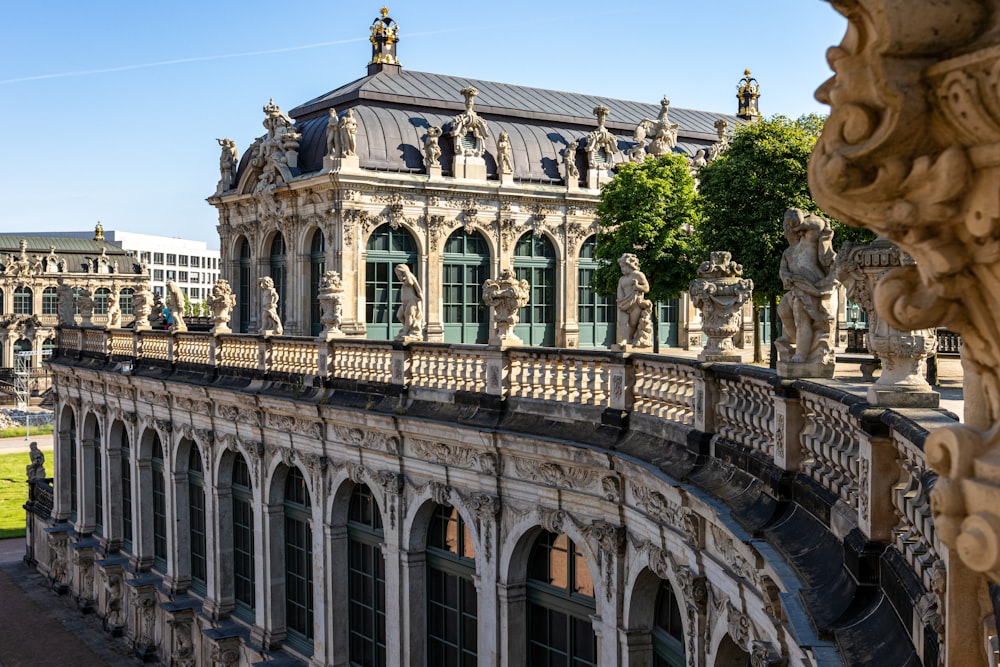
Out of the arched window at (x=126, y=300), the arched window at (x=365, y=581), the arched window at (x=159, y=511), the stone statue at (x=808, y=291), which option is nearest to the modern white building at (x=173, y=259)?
the arched window at (x=126, y=300)

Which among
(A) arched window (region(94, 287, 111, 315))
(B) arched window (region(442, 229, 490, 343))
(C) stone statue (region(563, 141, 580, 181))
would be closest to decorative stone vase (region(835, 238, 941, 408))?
(B) arched window (region(442, 229, 490, 343))

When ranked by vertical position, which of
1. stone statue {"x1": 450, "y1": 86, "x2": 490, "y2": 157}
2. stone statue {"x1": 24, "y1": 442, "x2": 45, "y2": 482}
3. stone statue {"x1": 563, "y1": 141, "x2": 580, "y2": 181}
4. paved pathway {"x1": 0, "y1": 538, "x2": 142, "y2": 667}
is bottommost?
paved pathway {"x1": 0, "y1": 538, "x2": 142, "y2": 667}

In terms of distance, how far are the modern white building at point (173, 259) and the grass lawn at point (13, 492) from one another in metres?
88.5

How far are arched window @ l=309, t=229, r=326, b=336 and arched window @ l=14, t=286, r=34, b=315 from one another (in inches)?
2983

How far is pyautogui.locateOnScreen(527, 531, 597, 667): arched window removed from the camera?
17.0m

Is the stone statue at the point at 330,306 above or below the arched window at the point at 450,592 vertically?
above

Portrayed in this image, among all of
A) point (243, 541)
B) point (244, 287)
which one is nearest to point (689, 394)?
point (243, 541)

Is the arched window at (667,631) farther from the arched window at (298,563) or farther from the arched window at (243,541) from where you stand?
the arched window at (243,541)

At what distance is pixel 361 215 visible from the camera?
36.9 meters

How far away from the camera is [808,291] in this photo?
9961 millimetres

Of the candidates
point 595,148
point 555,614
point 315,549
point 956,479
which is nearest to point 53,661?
point 315,549

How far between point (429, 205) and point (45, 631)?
64.5 feet

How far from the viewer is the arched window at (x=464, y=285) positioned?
39.2 meters

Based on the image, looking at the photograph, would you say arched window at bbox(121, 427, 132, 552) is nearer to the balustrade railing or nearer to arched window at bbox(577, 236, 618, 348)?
the balustrade railing
